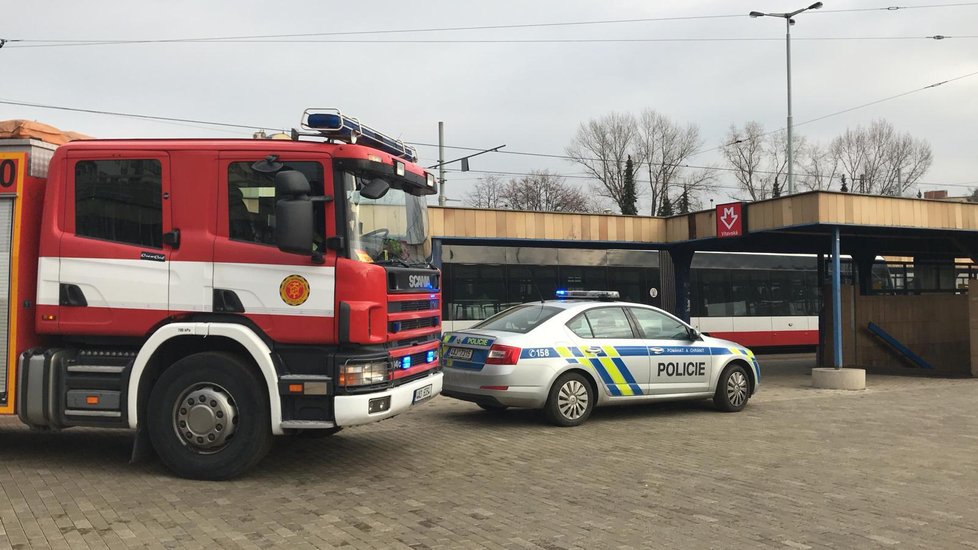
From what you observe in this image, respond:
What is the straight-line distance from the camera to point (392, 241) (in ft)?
22.1

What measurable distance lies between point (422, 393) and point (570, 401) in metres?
2.89

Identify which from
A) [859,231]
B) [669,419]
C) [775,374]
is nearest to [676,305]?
[775,374]

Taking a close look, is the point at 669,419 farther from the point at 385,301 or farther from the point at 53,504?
the point at 53,504

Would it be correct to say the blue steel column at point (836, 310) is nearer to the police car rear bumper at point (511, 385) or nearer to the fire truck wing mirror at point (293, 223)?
the police car rear bumper at point (511, 385)

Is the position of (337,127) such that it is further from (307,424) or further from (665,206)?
(665,206)

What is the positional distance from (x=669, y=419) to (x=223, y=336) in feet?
20.1

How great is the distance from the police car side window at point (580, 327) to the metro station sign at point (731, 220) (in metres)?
7.22

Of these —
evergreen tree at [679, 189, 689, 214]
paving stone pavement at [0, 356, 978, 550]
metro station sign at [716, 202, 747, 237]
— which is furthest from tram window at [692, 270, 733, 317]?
→ evergreen tree at [679, 189, 689, 214]

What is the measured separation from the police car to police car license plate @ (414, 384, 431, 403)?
192cm

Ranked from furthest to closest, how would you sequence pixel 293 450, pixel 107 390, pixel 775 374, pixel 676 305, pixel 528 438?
1. pixel 676 305
2. pixel 775 374
3. pixel 528 438
4. pixel 293 450
5. pixel 107 390

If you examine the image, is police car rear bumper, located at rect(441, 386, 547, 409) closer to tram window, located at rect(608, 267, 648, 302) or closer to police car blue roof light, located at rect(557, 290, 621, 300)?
police car blue roof light, located at rect(557, 290, 621, 300)

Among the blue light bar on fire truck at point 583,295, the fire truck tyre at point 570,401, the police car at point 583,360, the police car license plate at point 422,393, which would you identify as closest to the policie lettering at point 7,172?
the police car license plate at point 422,393

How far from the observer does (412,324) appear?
271 inches

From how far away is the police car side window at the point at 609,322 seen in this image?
9.77 m
